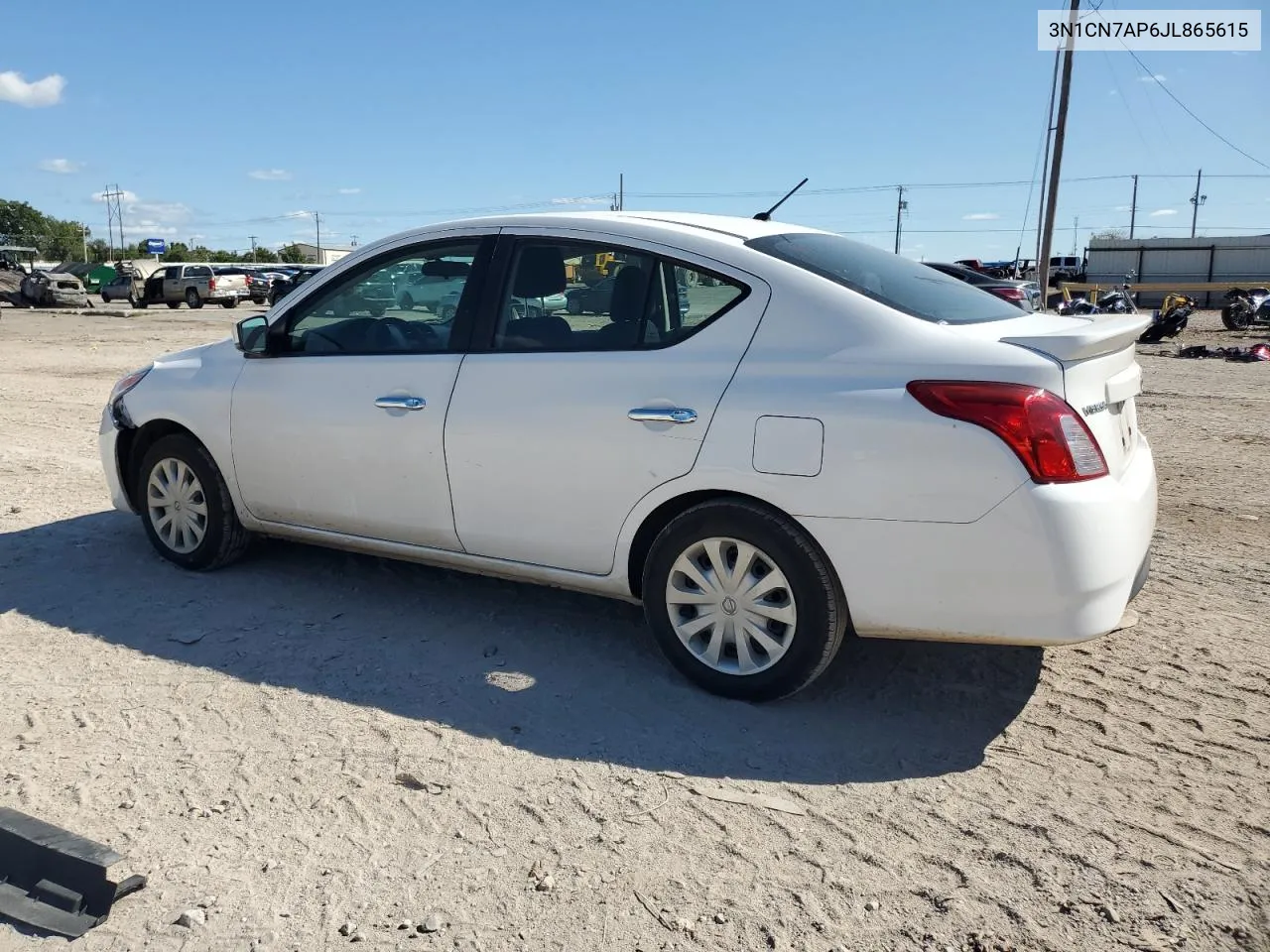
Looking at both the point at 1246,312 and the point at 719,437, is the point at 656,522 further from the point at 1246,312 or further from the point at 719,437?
the point at 1246,312

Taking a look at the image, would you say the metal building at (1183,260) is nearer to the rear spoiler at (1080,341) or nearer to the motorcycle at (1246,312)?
the motorcycle at (1246,312)

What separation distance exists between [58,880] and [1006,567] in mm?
2832

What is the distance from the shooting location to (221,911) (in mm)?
2693

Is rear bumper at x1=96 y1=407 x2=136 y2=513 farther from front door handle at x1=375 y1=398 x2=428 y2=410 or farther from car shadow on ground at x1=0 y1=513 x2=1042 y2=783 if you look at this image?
front door handle at x1=375 y1=398 x2=428 y2=410

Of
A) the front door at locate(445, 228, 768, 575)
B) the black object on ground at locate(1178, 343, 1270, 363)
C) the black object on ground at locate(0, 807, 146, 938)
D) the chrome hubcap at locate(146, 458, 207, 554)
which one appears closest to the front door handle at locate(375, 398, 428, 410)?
the front door at locate(445, 228, 768, 575)

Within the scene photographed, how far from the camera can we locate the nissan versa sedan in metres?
3.34

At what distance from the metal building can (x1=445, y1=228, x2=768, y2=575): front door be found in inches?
1816

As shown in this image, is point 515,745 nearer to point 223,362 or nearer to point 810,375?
point 810,375

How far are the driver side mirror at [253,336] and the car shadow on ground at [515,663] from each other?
1139 millimetres

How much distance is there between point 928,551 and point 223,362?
3525 mm

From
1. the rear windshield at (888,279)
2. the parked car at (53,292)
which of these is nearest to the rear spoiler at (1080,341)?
the rear windshield at (888,279)

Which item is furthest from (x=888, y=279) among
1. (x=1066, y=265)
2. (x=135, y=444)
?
(x=1066, y=265)

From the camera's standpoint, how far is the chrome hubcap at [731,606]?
371 centimetres

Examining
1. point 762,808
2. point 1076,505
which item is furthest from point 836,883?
point 1076,505
